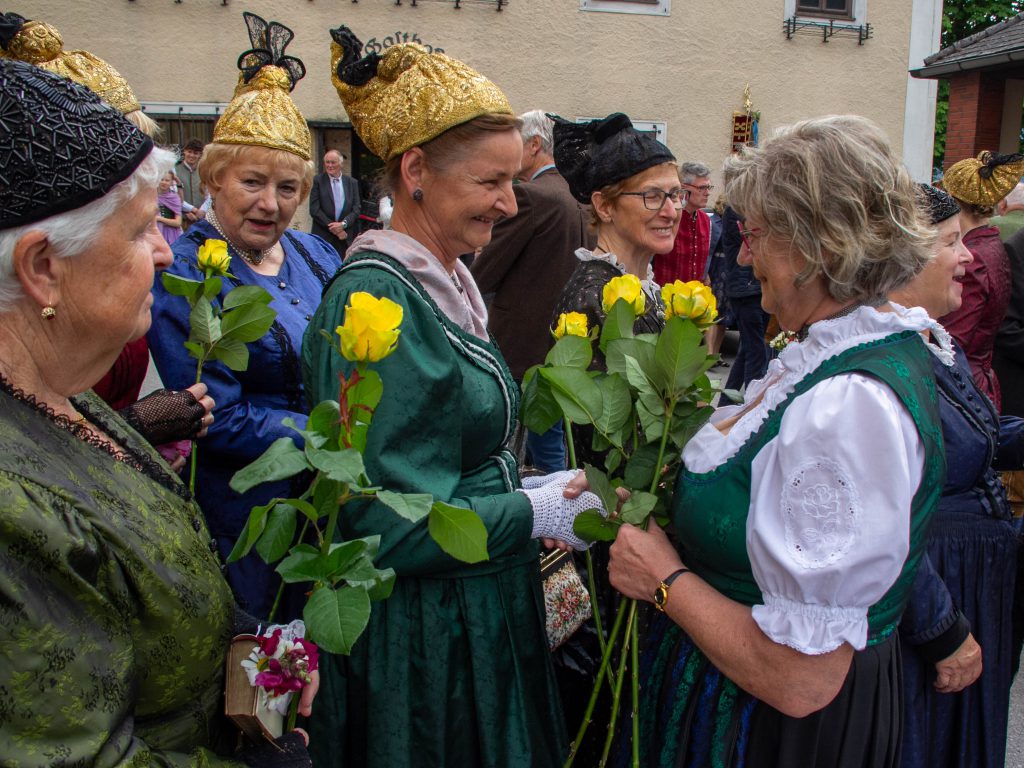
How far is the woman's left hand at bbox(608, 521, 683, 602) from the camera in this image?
160cm

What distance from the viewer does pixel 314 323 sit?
5.61 feet

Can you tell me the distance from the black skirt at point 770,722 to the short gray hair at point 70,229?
1.24 meters

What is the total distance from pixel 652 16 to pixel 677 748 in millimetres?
12666

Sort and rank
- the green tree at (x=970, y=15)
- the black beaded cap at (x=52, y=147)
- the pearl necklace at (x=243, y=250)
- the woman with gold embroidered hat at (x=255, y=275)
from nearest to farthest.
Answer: the black beaded cap at (x=52, y=147)
the woman with gold embroidered hat at (x=255, y=275)
the pearl necklace at (x=243, y=250)
the green tree at (x=970, y=15)

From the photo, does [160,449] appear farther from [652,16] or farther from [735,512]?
[652,16]

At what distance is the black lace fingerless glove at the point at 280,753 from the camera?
4.26 ft

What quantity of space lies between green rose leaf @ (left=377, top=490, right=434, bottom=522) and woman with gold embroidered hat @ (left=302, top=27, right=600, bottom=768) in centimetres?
33

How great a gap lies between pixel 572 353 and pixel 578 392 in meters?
0.12

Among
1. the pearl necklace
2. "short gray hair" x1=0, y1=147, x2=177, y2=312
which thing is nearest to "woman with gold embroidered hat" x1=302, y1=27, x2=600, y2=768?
"short gray hair" x1=0, y1=147, x2=177, y2=312

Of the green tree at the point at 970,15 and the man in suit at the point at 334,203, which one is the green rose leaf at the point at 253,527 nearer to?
the man in suit at the point at 334,203

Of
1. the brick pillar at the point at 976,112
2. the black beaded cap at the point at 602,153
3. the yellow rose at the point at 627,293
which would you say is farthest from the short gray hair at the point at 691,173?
the brick pillar at the point at 976,112

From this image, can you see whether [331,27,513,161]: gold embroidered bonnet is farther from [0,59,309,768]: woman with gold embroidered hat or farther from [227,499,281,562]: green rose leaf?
[227,499,281,562]: green rose leaf

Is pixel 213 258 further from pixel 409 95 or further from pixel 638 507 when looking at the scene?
pixel 638 507

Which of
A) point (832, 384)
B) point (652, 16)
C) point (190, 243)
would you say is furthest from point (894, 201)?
point (652, 16)
